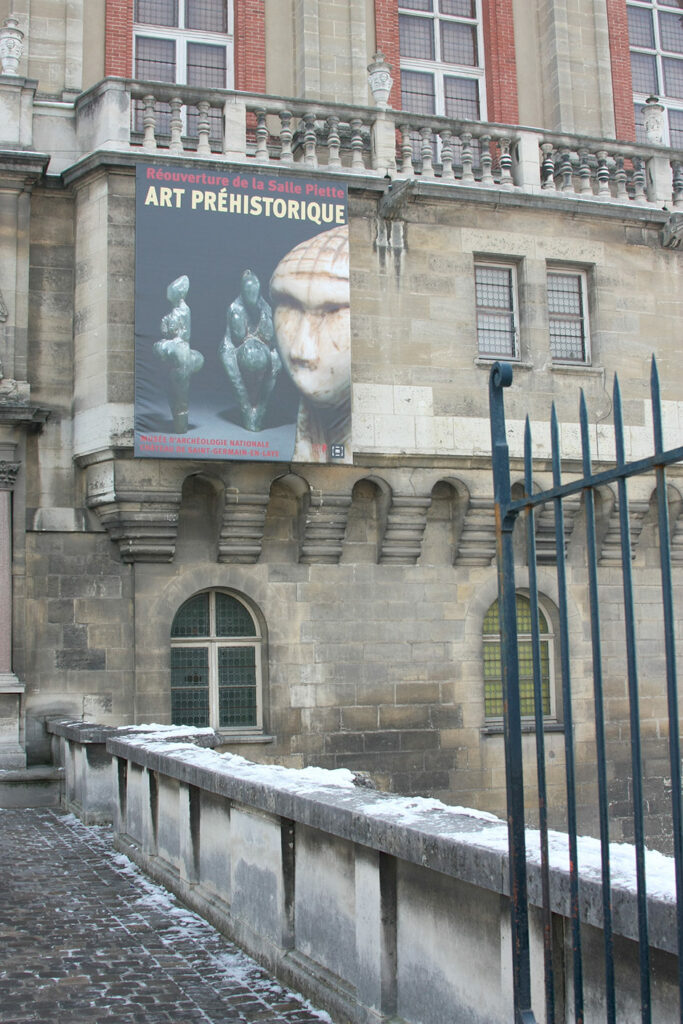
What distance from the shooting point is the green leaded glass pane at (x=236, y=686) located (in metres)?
15.6

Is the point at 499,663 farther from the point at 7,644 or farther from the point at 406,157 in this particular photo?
the point at 406,157

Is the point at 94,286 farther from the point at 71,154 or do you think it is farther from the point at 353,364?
the point at 353,364

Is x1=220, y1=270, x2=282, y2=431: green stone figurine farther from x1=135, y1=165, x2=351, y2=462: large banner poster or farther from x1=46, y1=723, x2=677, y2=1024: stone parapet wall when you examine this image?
x1=46, y1=723, x2=677, y2=1024: stone parapet wall

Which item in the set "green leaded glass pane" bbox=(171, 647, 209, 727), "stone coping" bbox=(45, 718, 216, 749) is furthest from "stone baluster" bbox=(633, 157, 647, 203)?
"stone coping" bbox=(45, 718, 216, 749)

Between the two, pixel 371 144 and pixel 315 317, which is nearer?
pixel 315 317

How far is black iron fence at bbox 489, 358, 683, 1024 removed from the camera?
2.99 m

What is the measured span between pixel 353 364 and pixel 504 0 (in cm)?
849

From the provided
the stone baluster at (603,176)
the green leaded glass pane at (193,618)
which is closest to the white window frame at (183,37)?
the stone baluster at (603,176)

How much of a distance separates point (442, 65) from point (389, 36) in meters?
1.11

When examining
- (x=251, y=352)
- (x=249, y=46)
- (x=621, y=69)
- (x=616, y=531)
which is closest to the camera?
(x=251, y=352)

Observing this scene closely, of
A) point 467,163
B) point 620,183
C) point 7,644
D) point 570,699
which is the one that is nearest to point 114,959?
point 570,699

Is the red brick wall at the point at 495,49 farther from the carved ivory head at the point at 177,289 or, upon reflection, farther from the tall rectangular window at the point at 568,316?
the carved ivory head at the point at 177,289

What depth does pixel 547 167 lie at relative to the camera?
1703cm

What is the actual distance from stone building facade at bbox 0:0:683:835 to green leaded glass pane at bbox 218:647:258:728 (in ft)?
0.23
